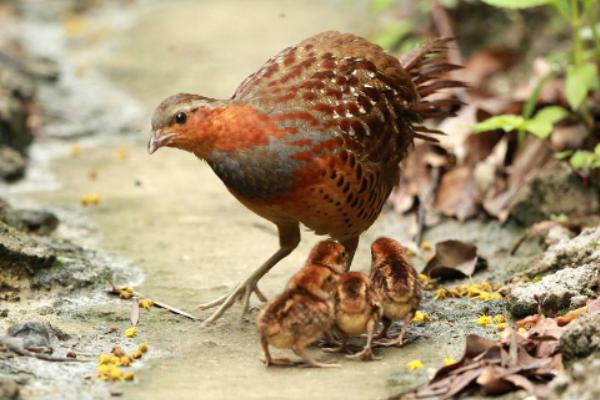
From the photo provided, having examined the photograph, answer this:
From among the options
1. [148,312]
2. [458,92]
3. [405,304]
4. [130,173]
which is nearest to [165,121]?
[148,312]

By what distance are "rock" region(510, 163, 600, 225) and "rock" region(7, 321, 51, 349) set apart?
3.84 m

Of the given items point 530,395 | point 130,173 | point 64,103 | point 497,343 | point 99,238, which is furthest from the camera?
point 64,103

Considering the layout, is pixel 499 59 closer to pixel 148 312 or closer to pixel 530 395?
pixel 148 312

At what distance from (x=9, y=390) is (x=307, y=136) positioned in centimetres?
217

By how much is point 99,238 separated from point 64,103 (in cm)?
401

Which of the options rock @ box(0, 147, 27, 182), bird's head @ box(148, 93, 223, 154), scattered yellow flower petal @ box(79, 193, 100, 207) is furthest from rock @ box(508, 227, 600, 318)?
rock @ box(0, 147, 27, 182)

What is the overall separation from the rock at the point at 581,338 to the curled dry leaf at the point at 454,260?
6.89 feet

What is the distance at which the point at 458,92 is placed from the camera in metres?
9.68

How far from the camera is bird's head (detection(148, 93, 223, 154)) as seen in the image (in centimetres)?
581

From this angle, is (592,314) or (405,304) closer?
(592,314)

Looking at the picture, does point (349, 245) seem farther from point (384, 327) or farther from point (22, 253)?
point (22, 253)

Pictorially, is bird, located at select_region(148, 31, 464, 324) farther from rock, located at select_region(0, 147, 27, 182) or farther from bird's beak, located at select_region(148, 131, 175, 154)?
rock, located at select_region(0, 147, 27, 182)

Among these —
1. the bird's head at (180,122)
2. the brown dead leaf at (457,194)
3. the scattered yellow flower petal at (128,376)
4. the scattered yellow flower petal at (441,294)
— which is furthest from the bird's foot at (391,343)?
the brown dead leaf at (457,194)

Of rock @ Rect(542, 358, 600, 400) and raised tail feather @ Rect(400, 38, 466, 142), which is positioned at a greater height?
raised tail feather @ Rect(400, 38, 466, 142)
